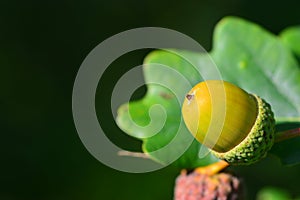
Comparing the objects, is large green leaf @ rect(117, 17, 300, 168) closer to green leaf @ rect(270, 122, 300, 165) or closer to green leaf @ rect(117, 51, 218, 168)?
green leaf @ rect(117, 51, 218, 168)

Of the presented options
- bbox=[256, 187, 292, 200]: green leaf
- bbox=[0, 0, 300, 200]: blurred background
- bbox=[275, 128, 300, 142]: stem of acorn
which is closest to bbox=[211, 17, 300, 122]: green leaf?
bbox=[275, 128, 300, 142]: stem of acorn

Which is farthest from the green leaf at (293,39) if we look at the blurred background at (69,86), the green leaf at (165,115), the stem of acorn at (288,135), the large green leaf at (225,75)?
the blurred background at (69,86)

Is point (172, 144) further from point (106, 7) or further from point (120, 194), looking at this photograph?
point (106, 7)

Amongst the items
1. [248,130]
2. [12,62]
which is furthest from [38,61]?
[248,130]

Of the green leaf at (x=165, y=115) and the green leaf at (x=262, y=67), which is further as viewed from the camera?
the green leaf at (x=262, y=67)

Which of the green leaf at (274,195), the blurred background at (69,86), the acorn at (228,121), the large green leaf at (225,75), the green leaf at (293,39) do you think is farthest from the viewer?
the blurred background at (69,86)

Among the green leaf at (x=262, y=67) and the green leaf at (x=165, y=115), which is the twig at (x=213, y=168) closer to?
the green leaf at (x=165, y=115)
